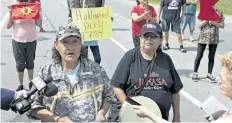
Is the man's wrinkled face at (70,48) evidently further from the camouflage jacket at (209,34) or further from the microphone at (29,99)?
the camouflage jacket at (209,34)

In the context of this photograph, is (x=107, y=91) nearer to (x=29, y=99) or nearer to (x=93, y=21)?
(x=29, y=99)

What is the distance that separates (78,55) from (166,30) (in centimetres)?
817

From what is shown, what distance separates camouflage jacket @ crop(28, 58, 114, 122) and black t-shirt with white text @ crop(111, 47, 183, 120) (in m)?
0.59

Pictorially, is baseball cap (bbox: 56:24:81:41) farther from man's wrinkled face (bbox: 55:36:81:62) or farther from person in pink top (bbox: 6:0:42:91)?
person in pink top (bbox: 6:0:42:91)

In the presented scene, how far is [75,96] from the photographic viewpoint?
3596 millimetres

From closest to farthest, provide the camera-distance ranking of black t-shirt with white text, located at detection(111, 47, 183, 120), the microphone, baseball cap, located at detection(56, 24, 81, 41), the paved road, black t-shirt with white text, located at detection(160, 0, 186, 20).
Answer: the microphone
baseball cap, located at detection(56, 24, 81, 41)
black t-shirt with white text, located at detection(111, 47, 183, 120)
the paved road
black t-shirt with white text, located at detection(160, 0, 186, 20)

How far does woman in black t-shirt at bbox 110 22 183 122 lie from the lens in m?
4.20

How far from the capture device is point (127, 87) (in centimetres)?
429

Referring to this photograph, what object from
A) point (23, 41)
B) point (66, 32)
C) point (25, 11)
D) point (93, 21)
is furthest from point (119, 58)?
point (66, 32)

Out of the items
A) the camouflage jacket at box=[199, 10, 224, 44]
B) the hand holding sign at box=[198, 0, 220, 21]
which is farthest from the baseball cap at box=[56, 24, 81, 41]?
the camouflage jacket at box=[199, 10, 224, 44]

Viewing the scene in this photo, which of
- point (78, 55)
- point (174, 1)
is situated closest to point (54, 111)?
point (78, 55)

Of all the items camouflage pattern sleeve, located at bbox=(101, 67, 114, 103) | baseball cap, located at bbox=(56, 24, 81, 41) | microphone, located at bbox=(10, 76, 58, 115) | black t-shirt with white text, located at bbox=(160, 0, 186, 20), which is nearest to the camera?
microphone, located at bbox=(10, 76, 58, 115)

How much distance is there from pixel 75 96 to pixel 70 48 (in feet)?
1.37

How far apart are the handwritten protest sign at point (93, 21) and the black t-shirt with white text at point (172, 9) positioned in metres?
4.50
